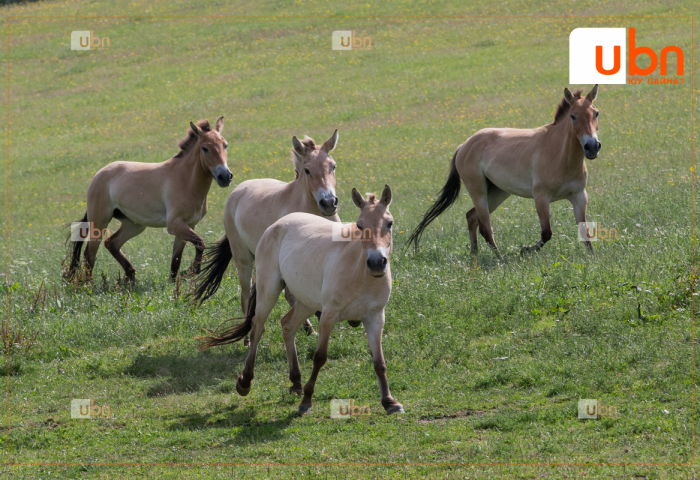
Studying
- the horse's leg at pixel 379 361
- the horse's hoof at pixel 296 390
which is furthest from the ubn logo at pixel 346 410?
the horse's hoof at pixel 296 390

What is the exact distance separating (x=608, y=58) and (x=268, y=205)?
22547mm

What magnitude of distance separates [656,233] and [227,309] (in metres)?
6.34

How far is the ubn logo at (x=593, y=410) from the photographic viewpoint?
598 cm

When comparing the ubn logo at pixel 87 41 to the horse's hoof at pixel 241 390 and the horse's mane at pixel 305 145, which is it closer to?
the horse's mane at pixel 305 145

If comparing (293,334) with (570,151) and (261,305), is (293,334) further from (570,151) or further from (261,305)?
(570,151)

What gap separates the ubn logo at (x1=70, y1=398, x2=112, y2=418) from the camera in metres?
7.41

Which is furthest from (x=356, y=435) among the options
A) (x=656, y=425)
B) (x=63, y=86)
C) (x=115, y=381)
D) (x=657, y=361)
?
(x=63, y=86)

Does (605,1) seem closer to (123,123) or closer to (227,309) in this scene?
(123,123)

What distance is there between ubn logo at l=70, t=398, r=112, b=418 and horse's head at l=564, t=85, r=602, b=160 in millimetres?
7244

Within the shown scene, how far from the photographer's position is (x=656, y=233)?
34.3ft

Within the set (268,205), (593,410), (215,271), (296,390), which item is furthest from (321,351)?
(215,271)

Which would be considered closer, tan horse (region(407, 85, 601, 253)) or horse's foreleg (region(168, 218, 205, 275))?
tan horse (region(407, 85, 601, 253))

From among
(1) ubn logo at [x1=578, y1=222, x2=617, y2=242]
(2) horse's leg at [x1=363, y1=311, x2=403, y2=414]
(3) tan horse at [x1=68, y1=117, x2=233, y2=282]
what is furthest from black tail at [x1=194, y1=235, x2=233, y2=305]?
(1) ubn logo at [x1=578, y1=222, x2=617, y2=242]

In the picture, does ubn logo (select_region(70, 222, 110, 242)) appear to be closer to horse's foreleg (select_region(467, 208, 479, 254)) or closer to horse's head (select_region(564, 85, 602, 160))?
horse's foreleg (select_region(467, 208, 479, 254))
